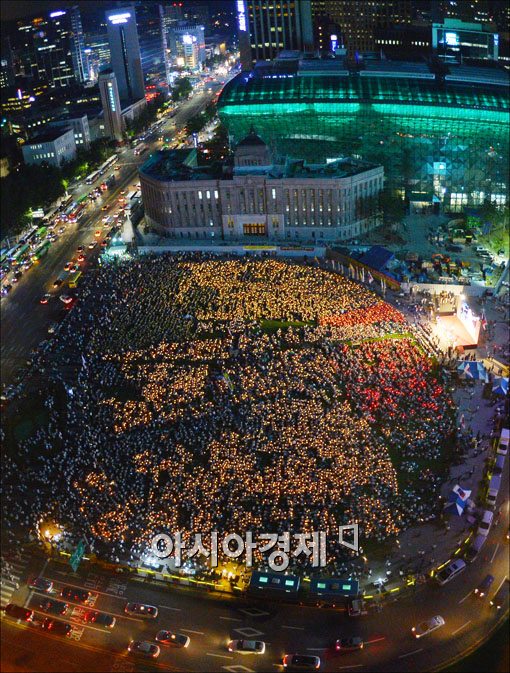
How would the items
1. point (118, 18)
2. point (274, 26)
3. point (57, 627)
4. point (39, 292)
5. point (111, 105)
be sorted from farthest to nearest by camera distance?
point (118, 18)
point (274, 26)
point (111, 105)
point (39, 292)
point (57, 627)

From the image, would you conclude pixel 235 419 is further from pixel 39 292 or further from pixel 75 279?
pixel 39 292

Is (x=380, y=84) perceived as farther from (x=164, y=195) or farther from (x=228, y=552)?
(x=228, y=552)

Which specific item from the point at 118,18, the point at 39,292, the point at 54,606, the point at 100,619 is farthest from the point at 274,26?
the point at 100,619

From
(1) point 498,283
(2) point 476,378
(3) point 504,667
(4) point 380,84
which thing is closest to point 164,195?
(4) point 380,84

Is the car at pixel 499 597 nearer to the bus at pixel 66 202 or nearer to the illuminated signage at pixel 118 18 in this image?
the bus at pixel 66 202

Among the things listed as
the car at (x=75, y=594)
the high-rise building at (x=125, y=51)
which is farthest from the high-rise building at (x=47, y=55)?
the car at (x=75, y=594)

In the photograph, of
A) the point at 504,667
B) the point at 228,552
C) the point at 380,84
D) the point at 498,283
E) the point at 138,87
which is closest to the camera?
the point at 504,667

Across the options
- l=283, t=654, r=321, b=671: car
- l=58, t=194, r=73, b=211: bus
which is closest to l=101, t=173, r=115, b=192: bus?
l=58, t=194, r=73, b=211: bus
